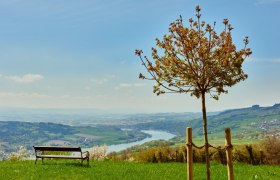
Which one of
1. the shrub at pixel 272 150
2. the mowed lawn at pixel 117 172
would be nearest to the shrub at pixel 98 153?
the mowed lawn at pixel 117 172

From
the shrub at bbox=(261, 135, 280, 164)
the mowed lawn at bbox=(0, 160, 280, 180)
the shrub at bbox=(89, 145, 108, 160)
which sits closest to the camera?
the mowed lawn at bbox=(0, 160, 280, 180)

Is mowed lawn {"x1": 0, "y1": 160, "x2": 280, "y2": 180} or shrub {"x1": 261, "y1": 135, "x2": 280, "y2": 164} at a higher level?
shrub {"x1": 261, "y1": 135, "x2": 280, "y2": 164}

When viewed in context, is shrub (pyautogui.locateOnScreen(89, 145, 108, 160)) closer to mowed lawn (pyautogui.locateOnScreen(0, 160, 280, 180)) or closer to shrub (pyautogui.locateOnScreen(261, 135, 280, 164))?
mowed lawn (pyautogui.locateOnScreen(0, 160, 280, 180))

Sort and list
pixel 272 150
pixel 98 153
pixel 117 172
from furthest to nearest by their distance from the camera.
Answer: pixel 98 153 → pixel 272 150 → pixel 117 172

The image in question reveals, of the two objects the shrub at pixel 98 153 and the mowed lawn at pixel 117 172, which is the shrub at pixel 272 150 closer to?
the mowed lawn at pixel 117 172

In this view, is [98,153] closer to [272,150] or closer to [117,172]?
[117,172]

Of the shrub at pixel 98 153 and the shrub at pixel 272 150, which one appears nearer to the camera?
the shrub at pixel 272 150

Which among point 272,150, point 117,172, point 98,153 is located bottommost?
point 117,172

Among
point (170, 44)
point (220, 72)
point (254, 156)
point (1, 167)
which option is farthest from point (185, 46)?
point (254, 156)

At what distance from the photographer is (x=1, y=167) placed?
21.2 m

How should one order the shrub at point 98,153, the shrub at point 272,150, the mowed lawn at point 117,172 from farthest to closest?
the shrub at point 98,153 < the shrub at point 272,150 < the mowed lawn at point 117,172

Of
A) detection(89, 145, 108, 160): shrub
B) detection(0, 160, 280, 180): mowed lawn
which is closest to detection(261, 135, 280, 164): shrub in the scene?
detection(0, 160, 280, 180): mowed lawn

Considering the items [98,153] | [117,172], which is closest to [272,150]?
[117,172]

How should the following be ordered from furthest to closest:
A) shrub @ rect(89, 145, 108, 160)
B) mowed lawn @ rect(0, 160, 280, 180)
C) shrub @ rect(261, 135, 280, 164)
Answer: shrub @ rect(89, 145, 108, 160) → shrub @ rect(261, 135, 280, 164) → mowed lawn @ rect(0, 160, 280, 180)
